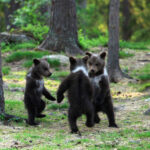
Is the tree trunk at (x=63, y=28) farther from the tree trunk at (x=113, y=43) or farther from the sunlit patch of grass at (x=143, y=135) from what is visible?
the sunlit patch of grass at (x=143, y=135)

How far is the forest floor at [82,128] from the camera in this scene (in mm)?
6062

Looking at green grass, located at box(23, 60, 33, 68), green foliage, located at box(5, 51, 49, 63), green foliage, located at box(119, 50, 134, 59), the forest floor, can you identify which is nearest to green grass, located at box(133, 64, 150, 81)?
the forest floor

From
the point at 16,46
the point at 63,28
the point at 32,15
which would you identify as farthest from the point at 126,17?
the point at 63,28

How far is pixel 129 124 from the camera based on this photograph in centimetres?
760

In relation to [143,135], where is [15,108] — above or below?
below

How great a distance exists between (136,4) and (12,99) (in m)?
24.1

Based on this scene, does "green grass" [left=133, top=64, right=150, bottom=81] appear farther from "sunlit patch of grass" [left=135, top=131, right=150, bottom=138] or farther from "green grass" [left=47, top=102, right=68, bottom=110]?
"sunlit patch of grass" [left=135, top=131, right=150, bottom=138]

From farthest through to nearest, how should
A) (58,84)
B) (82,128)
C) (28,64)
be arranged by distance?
(28,64)
(58,84)
(82,128)

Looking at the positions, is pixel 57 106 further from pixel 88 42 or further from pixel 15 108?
pixel 88 42

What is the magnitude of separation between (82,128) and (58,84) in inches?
184

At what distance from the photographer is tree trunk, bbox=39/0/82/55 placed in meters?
15.1

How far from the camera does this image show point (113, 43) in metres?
12.4

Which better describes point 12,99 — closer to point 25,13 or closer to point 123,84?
point 123,84

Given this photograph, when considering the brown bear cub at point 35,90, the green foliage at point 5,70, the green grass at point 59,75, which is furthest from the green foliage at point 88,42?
the brown bear cub at point 35,90
